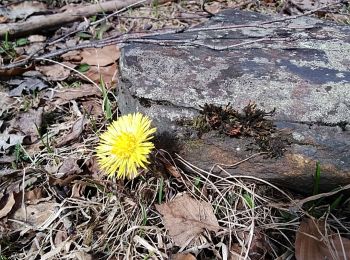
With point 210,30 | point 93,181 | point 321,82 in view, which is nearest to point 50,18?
point 210,30

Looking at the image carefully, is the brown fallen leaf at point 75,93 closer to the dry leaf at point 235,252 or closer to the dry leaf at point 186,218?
the dry leaf at point 186,218

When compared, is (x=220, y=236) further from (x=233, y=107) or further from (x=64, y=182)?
(x=64, y=182)

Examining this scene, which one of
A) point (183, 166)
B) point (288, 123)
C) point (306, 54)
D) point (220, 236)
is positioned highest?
point (306, 54)

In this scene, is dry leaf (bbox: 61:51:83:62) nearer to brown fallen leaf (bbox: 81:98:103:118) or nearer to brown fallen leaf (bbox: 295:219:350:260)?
brown fallen leaf (bbox: 81:98:103:118)

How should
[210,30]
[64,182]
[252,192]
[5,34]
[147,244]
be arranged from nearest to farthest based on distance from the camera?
[147,244], [252,192], [64,182], [210,30], [5,34]

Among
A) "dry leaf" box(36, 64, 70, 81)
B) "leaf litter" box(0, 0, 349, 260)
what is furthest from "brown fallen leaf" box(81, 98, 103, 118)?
"dry leaf" box(36, 64, 70, 81)

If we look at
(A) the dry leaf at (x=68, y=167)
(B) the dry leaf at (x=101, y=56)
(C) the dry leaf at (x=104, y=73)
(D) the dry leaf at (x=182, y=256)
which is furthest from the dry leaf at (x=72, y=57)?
(D) the dry leaf at (x=182, y=256)

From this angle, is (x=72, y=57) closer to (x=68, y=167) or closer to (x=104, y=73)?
(x=104, y=73)
